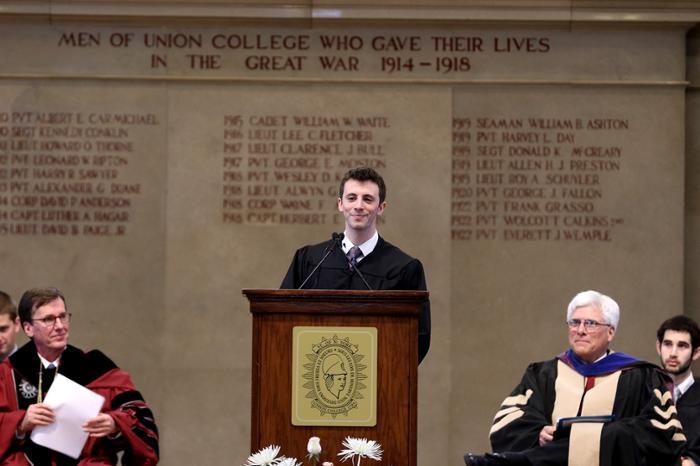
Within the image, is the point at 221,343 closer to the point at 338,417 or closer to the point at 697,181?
the point at 697,181

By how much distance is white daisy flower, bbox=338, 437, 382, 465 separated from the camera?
4203 millimetres

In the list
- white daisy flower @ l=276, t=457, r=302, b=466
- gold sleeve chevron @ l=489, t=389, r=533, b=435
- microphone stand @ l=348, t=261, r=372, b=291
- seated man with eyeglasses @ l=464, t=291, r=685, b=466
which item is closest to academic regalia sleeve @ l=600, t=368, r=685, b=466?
seated man with eyeglasses @ l=464, t=291, r=685, b=466

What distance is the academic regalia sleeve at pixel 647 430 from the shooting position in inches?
218

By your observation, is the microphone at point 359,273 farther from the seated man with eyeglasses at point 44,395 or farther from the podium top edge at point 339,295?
the seated man with eyeglasses at point 44,395

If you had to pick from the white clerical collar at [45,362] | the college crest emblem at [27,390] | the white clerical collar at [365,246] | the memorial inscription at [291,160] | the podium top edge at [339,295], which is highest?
the memorial inscription at [291,160]

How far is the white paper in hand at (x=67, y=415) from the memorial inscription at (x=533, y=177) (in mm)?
4232

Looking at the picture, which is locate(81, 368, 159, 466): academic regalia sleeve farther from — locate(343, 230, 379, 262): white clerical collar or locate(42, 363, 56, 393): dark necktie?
locate(343, 230, 379, 262): white clerical collar

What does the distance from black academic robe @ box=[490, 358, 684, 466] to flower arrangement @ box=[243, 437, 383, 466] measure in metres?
1.49

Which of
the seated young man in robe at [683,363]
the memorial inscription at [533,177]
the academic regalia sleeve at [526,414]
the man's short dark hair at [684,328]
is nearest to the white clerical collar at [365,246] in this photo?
the academic regalia sleeve at [526,414]

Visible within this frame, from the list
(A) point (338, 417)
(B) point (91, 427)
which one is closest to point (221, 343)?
(B) point (91, 427)

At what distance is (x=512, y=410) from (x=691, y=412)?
49.4 inches

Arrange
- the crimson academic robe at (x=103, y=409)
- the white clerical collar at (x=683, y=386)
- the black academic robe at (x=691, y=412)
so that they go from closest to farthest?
the crimson academic robe at (x=103, y=409)
the black academic robe at (x=691, y=412)
the white clerical collar at (x=683, y=386)

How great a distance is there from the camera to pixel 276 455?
4293 mm

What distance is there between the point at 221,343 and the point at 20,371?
3426 mm
